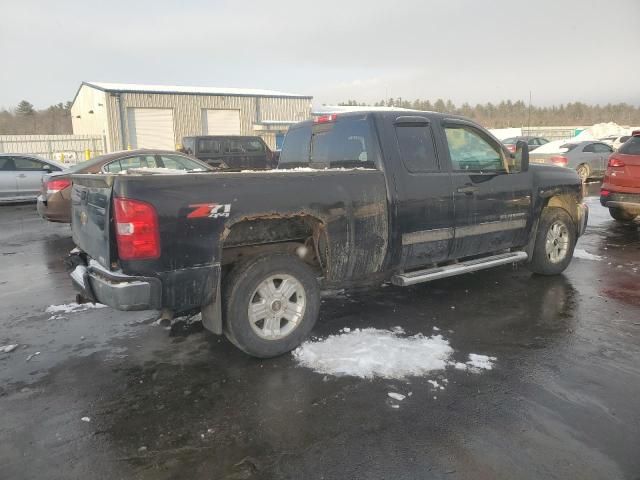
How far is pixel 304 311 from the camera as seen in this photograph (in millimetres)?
4098

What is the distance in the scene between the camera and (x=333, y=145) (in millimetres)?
5020

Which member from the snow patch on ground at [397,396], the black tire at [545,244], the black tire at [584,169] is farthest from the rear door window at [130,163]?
the black tire at [584,169]

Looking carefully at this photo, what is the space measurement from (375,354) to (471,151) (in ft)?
8.40

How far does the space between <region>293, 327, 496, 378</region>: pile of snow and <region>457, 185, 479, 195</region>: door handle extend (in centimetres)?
152

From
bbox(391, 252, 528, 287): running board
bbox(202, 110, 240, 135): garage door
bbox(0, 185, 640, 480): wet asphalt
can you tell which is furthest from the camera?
bbox(202, 110, 240, 135): garage door

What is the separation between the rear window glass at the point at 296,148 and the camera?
214 inches

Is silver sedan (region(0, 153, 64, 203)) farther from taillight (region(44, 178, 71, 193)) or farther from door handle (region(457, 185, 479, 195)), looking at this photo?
door handle (region(457, 185, 479, 195))

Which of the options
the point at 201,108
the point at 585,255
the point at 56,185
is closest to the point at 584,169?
the point at 585,255

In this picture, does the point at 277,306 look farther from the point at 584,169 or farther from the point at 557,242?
the point at 584,169

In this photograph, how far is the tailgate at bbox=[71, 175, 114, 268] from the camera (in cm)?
342

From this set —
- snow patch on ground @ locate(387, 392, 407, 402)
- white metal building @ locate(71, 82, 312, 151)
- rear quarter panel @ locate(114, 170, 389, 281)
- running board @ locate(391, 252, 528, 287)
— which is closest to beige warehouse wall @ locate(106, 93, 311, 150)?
white metal building @ locate(71, 82, 312, 151)

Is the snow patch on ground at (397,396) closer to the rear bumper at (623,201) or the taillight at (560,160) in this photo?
the rear bumper at (623,201)

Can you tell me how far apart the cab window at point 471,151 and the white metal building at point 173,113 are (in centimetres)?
2931

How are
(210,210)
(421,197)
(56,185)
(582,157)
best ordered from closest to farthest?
(210,210), (421,197), (56,185), (582,157)
